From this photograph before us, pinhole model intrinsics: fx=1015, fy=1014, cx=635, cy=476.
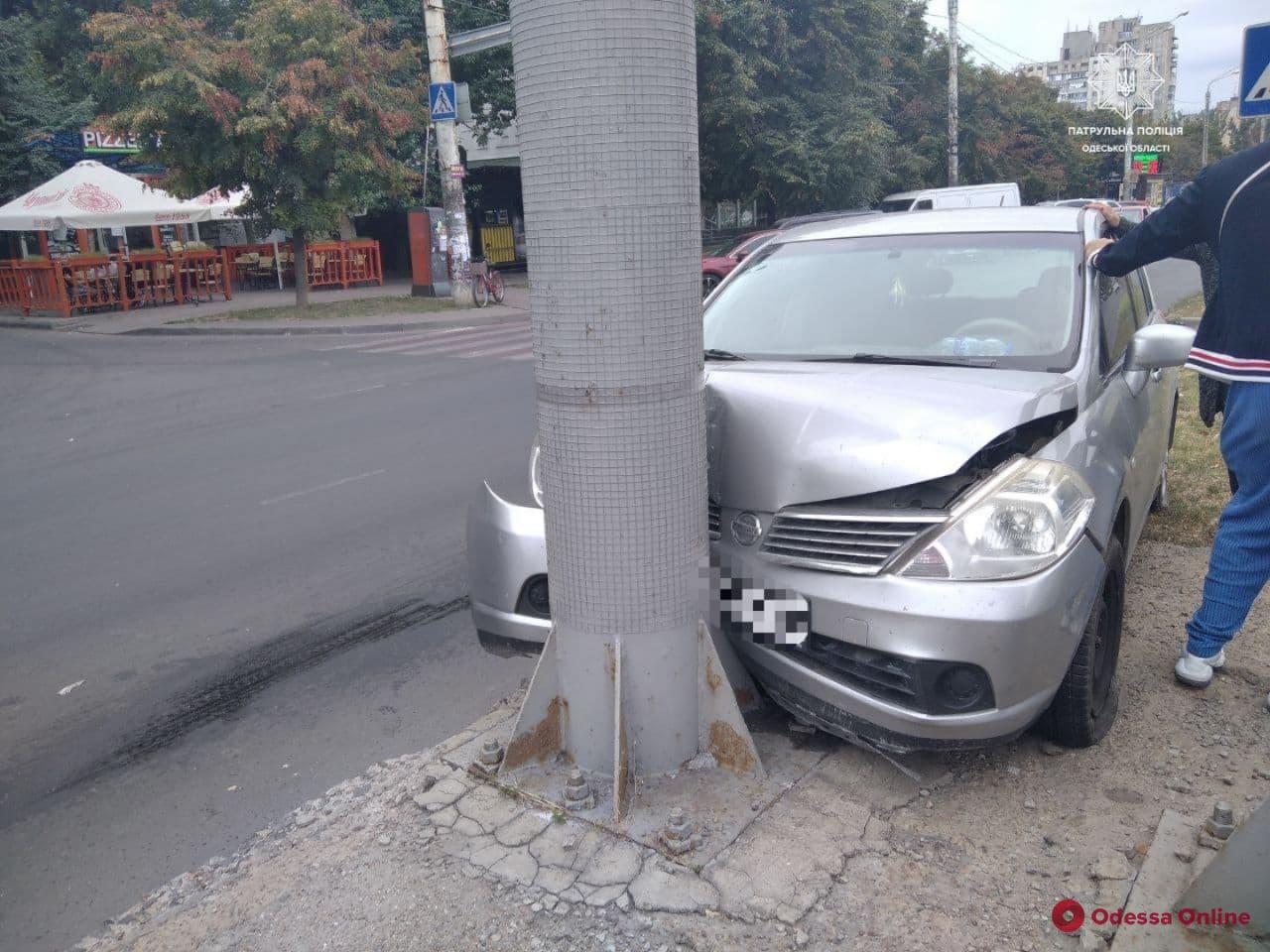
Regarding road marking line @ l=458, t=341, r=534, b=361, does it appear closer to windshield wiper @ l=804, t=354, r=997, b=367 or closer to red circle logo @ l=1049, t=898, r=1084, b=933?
windshield wiper @ l=804, t=354, r=997, b=367

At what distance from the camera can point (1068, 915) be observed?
8.56 ft

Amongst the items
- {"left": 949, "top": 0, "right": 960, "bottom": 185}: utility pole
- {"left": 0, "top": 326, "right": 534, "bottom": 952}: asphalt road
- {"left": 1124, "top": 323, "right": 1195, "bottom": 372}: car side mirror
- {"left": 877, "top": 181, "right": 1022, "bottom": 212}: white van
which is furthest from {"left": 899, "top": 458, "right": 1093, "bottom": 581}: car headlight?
{"left": 949, "top": 0, "right": 960, "bottom": 185}: utility pole

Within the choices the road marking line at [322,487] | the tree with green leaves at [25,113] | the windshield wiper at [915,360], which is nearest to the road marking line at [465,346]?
the road marking line at [322,487]

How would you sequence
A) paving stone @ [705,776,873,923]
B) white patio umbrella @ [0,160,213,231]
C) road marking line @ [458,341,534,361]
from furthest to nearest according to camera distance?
white patio umbrella @ [0,160,213,231], road marking line @ [458,341,534,361], paving stone @ [705,776,873,923]

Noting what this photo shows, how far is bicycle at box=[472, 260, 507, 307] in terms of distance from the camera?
23125 mm

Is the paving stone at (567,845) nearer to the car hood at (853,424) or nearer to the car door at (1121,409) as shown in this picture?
the car hood at (853,424)

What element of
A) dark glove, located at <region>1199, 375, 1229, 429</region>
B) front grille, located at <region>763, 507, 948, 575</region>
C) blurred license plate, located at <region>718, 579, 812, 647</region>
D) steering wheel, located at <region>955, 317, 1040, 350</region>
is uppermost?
steering wheel, located at <region>955, 317, 1040, 350</region>

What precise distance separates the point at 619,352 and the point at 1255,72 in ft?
18.8

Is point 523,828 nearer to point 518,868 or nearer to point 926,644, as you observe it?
point 518,868

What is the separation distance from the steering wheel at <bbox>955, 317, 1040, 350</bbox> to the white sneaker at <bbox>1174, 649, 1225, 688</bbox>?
1.34 m

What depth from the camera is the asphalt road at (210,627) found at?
345 centimetres

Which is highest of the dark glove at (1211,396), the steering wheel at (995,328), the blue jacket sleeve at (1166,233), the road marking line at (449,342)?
the blue jacket sleeve at (1166,233)

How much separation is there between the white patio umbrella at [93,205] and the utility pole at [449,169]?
577cm

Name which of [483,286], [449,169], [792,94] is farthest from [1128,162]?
[449,169]
